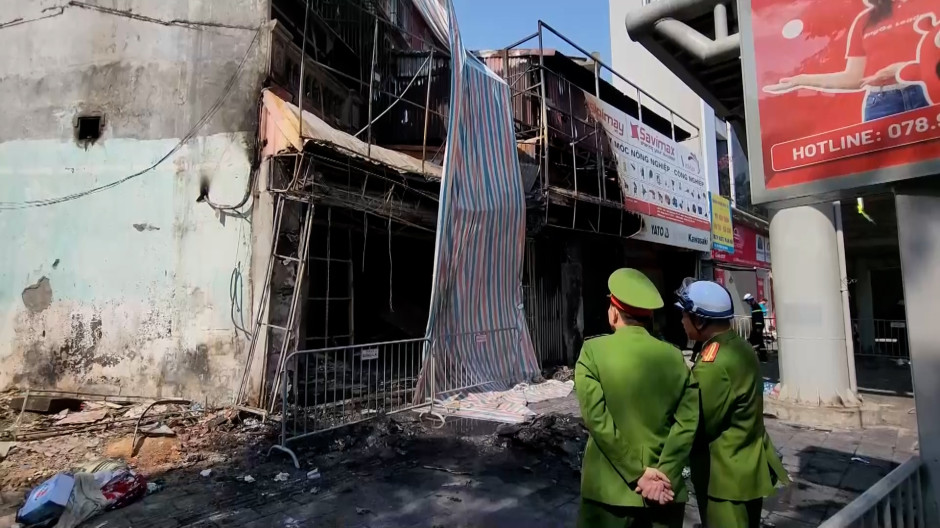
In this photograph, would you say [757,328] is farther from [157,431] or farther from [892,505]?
[157,431]

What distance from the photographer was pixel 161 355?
23.7ft

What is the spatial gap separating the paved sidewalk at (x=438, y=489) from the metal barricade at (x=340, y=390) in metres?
0.50

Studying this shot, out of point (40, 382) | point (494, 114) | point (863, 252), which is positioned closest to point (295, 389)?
point (40, 382)

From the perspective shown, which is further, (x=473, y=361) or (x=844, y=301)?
(x=473, y=361)

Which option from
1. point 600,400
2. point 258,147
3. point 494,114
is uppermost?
point 494,114

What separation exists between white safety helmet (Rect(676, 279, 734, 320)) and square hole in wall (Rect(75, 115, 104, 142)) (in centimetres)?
849

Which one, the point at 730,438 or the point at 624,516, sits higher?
the point at 730,438

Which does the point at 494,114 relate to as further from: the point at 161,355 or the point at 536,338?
the point at 161,355

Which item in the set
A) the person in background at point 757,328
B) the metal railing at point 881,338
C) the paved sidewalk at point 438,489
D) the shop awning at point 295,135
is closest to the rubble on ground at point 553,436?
the paved sidewalk at point 438,489

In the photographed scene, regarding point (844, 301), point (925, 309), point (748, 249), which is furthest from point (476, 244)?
point (748, 249)

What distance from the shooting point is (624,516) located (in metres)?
2.29

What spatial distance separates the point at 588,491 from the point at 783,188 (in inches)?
89.8

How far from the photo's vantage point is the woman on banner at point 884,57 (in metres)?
2.87

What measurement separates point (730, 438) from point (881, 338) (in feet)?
54.3
